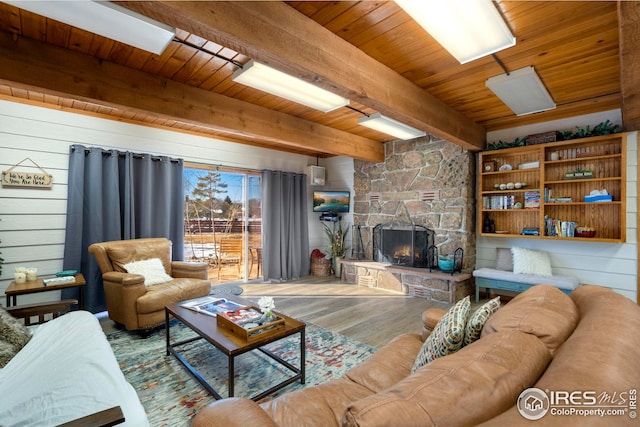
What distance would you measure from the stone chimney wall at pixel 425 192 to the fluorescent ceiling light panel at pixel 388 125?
76 cm

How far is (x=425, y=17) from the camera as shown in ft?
5.52

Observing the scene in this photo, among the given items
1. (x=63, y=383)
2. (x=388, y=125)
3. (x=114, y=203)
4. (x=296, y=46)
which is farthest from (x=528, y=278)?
(x=114, y=203)

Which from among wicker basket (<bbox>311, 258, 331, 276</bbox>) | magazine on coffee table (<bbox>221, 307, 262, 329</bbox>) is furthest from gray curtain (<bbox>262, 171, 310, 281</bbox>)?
magazine on coffee table (<bbox>221, 307, 262, 329</bbox>)

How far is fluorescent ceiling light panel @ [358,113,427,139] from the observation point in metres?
3.45

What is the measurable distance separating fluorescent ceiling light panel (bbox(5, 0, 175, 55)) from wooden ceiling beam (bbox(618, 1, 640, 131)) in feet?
8.07

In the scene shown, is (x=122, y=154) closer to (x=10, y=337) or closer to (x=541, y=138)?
(x=10, y=337)

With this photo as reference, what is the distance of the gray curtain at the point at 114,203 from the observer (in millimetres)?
3508

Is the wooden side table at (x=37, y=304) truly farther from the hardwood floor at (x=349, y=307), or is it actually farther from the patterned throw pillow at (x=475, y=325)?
the patterned throw pillow at (x=475, y=325)

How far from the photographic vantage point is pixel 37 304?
2252mm

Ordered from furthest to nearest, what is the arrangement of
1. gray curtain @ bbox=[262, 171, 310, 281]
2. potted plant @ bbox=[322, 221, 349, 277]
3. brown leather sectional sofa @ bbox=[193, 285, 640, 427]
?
potted plant @ bbox=[322, 221, 349, 277], gray curtain @ bbox=[262, 171, 310, 281], brown leather sectional sofa @ bbox=[193, 285, 640, 427]

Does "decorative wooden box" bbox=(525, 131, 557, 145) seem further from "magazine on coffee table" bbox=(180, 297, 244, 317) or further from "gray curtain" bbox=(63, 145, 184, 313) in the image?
"gray curtain" bbox=(63, 145, 184, 313)

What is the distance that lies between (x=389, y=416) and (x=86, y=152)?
438 cm

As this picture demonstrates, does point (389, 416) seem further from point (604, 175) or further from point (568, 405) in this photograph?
point (604, 175)

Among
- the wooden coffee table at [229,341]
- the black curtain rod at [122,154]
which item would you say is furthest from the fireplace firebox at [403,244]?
the black curtain rod at [122,154]
